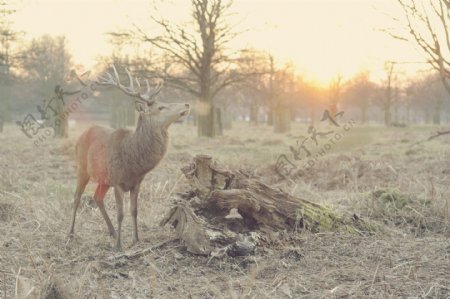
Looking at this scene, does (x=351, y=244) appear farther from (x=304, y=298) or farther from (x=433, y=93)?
(x=433, y=93)

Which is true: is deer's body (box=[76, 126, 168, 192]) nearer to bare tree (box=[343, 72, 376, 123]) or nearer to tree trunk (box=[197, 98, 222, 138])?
tree trunk (box=[197, 98, 222, 138])

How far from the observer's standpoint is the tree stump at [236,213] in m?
4.82

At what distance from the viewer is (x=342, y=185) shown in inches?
356

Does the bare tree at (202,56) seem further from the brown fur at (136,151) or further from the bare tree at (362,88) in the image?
the bare tree at (362,88)

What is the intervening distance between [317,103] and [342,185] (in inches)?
1862

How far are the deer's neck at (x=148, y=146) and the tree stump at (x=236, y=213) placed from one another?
1.55ft

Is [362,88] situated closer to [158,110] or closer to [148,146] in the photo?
[158,110]

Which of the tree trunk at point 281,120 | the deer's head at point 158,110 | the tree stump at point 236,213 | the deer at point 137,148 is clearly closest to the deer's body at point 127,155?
the deer at point 137,148

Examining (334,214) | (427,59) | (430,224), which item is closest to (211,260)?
(334,214)

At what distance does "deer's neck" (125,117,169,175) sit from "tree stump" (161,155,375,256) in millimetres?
474

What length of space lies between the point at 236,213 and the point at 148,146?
1168 mm

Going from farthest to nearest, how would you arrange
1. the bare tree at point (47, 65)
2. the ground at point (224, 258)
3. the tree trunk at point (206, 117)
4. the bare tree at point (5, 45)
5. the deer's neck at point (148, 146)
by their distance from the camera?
1. the bare tree at point (47, 65)
2. the tree trunk at point (206, 117)
3. the bare tree at point (5, 45)
4. the deer's neck at point (148, 146)
5. the ground at point (224, 258)

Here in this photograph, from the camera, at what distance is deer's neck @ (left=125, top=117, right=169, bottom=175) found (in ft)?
16.9

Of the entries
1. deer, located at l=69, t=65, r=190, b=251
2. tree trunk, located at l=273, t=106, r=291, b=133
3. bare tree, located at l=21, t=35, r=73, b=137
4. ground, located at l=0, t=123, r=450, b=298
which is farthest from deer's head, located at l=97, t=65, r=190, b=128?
tree trunk, located at l=273, t=106, r=291, b=133
